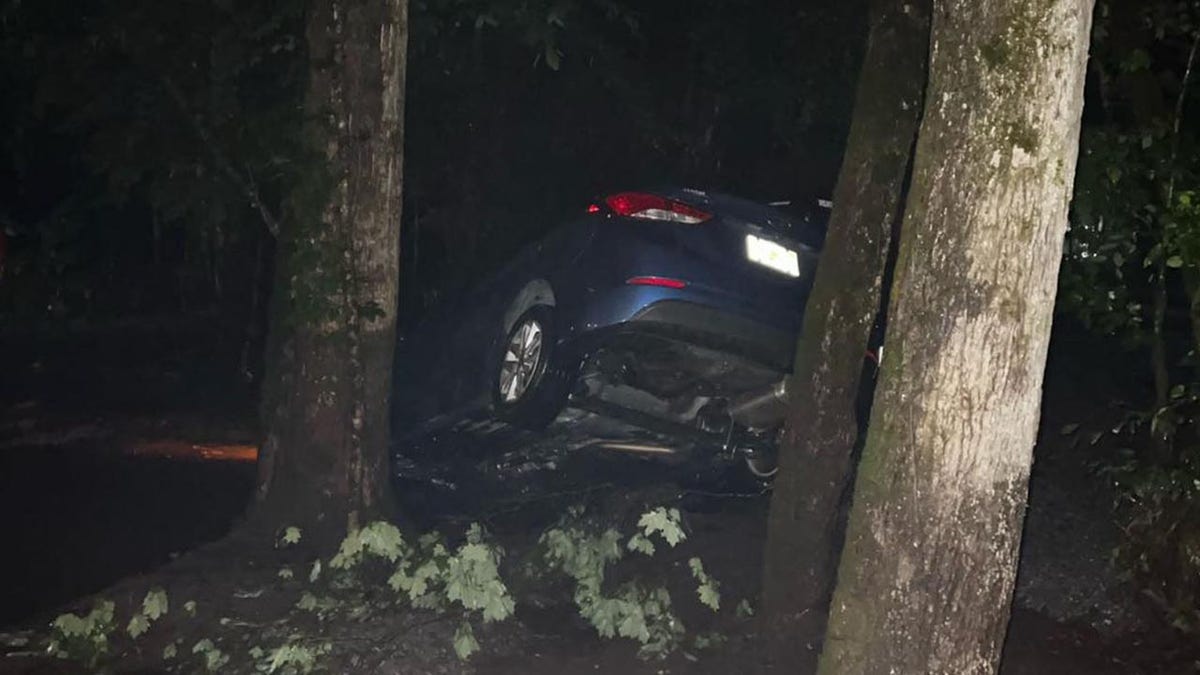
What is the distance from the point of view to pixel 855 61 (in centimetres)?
1076

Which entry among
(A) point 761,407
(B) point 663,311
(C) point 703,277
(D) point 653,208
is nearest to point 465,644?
(B) point 663,311

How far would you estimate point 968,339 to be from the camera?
3.72 m

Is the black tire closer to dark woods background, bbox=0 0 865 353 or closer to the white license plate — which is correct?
dark woods background, bbox=0 0 865 353

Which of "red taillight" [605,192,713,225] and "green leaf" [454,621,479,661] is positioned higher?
"red taillight" [605,192,713,225]

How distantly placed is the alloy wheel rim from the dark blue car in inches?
0.4

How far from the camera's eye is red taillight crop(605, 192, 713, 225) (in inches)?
283

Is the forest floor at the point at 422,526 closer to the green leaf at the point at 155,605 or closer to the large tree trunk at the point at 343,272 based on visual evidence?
the green leaf at the point at 155,605

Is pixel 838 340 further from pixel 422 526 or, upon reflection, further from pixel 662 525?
pixel 422 526

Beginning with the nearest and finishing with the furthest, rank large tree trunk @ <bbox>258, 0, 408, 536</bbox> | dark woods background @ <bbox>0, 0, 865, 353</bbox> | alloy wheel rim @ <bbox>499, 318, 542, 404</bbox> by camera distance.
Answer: large tree trunk @ <bbox>258, 0, 408, 536</bbox>
alloy wheel rim @ <bbox>499, 318, 542, 404</bbox>
dark woods background @ <bbox>0, 0, 865, 353</bbox>

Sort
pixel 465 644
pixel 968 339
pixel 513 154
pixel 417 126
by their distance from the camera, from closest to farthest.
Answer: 1. pixel 968 339
2. pixel 465 644
3. pixel 417 126
4. pixel 513 154

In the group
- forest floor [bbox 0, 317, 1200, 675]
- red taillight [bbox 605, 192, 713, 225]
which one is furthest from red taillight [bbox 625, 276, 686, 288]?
forest floor [bbox 0, 317, 1200, 675]

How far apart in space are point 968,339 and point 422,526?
442 centimetres

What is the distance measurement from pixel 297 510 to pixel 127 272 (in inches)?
560

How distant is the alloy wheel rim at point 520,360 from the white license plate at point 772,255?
1.47 m
